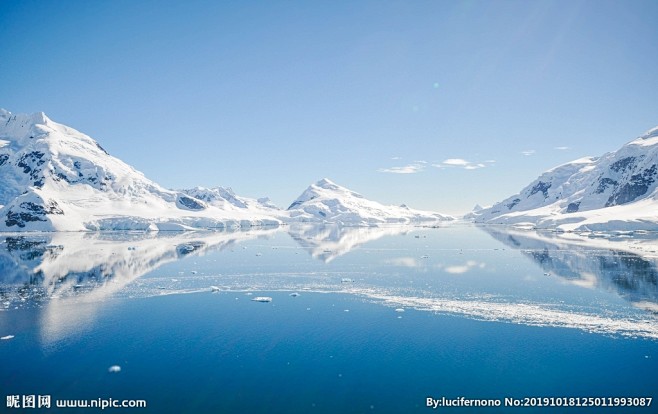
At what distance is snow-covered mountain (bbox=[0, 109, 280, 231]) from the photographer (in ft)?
396

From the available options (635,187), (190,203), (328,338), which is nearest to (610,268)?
(328,338)

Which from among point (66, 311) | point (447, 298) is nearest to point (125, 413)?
point (66, 311)

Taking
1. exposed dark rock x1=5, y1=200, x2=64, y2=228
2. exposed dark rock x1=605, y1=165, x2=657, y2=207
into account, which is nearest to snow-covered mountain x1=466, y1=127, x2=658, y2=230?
exposed dark rock x1=605, y1=165, x2=657, y2=207

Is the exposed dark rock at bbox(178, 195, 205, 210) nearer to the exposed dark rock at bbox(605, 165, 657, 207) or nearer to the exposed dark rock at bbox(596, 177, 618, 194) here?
the exposed dark rock at bbox(605, 165, 657, 207)

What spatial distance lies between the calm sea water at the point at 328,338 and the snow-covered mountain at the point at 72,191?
90616mm

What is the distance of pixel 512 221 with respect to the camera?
611 feet

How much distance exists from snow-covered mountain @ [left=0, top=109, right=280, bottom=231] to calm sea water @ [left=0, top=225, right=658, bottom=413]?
90.6m

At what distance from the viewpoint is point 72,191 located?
491ft

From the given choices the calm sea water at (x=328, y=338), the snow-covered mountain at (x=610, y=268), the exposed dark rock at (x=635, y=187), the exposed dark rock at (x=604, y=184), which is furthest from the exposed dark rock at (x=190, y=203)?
the exposed dark rock at (x=604, y=184)

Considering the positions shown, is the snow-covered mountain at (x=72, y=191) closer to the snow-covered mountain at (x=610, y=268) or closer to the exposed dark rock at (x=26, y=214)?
the exposed dark rock at (x=26, y=214)

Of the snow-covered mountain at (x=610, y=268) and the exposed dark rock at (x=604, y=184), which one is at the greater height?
the exposed dark rock at (x=604, y=184)

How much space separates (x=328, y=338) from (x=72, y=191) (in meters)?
159

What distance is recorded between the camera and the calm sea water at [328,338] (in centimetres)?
1691

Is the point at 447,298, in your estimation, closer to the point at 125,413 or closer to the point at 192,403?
the point at 192,403
